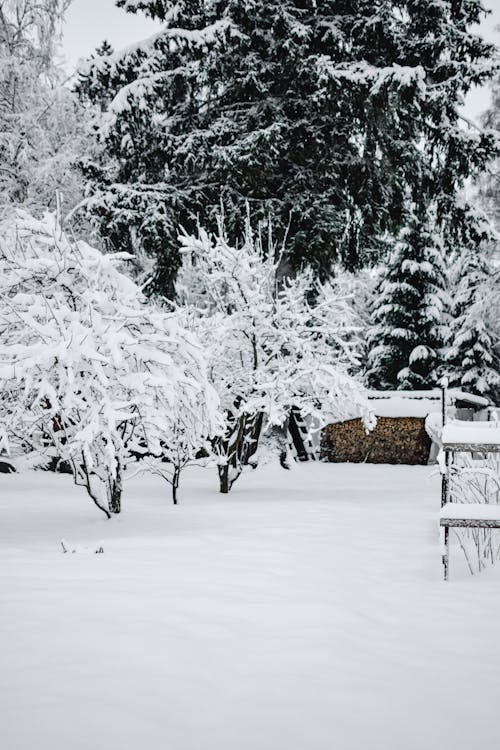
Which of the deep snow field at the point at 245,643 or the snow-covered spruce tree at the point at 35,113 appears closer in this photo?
the deep snow field at the point at 245,643

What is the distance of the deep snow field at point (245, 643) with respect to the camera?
2244mm

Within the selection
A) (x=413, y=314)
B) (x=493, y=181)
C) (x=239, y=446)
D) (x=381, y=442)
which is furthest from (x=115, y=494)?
(x=413, y=314)

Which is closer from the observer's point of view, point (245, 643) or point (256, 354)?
point (245, 643)

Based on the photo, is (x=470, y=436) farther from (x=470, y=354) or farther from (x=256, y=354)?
(x=470, y=354)

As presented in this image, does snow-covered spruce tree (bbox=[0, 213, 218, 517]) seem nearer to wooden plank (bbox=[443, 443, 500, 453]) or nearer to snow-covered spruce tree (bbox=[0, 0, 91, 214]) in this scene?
wooden plank (bbox=[443, 443, 500, 453])

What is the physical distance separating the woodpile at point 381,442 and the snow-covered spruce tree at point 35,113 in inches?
338

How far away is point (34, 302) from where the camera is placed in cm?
575

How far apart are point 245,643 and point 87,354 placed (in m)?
2.77

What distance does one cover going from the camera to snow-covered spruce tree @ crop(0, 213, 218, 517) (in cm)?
520

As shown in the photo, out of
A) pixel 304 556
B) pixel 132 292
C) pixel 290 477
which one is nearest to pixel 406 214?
pixel 290 477

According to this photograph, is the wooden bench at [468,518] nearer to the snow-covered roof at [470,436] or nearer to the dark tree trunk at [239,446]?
the snow-covered roof at [470,436]

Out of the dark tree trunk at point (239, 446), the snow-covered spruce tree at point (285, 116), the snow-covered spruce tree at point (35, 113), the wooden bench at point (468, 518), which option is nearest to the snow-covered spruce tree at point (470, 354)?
the snow-covered spruce tree at point (285, 116)

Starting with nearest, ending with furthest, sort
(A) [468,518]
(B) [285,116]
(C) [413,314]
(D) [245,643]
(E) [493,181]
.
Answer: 1. (D) [245,643]
2. (A) [468,518]
3. (B) [285,116]
4. (E) [493,181]
5. (C) [413,314]

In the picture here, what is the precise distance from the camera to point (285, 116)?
44.8ft
